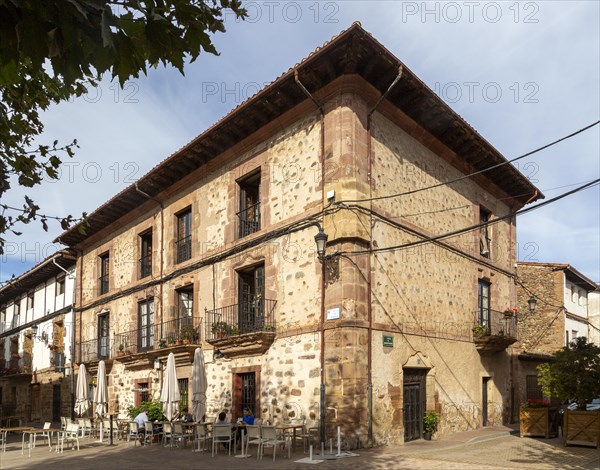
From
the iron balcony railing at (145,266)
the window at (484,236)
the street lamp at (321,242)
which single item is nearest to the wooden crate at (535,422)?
the window at (484,236)

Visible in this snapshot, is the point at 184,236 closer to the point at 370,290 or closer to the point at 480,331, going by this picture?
the point at 370,290

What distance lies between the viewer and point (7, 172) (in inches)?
222

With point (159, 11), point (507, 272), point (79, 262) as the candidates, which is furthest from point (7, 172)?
point (79, 262)

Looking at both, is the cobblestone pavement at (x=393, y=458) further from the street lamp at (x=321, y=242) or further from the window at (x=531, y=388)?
the window at (x=531, y=388)

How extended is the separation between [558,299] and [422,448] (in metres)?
15.0

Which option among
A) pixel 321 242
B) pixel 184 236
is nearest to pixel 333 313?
pixel 321 242

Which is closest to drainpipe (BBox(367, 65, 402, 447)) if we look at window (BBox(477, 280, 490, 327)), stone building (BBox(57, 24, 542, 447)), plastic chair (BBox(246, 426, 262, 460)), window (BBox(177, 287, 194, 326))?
stone building (BBox(57, 24, 542, 447))

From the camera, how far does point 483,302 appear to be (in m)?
16.6

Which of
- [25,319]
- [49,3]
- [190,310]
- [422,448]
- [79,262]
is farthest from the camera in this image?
[25,319]

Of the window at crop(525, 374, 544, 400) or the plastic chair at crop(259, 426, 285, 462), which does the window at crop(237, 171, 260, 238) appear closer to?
the plastic chair at crop(259, 426, 285, 462)

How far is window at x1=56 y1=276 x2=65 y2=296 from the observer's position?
961 inches

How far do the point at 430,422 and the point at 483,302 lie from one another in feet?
16.3

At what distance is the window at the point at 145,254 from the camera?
61.5 ft

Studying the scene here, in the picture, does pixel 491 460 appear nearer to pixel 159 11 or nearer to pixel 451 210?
pixel 451 210
